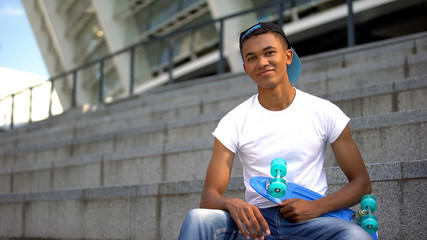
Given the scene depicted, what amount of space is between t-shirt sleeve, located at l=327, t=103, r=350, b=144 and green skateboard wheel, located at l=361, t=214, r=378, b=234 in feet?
1.35

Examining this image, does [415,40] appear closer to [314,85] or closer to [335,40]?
[314,85]

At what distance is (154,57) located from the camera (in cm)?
1775

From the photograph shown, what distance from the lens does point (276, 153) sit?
2326mm

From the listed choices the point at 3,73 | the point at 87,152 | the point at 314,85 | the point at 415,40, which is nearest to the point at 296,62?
the point at 314,85

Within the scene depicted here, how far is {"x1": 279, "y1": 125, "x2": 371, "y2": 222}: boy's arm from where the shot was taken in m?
2.09

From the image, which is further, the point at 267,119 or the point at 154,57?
the point at 154,57

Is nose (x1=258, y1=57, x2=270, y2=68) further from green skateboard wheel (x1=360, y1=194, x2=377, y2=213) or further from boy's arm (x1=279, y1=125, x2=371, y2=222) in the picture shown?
green skateboard wheel (x1=360, y1=194, x2=377, y2=213)

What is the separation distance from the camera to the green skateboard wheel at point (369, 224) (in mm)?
1964

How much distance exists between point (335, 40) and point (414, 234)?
1579 centimetres

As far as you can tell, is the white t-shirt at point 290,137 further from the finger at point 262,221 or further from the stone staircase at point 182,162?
the stone staircase at point 182,162

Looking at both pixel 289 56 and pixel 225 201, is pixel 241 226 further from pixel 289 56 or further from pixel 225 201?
pixel 289 56

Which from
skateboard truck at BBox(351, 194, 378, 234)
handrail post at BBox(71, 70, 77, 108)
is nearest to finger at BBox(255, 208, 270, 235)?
skateboard truck at BBox(351, 194, 378, 234)

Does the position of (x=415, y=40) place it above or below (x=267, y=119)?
above

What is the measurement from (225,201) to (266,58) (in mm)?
658
